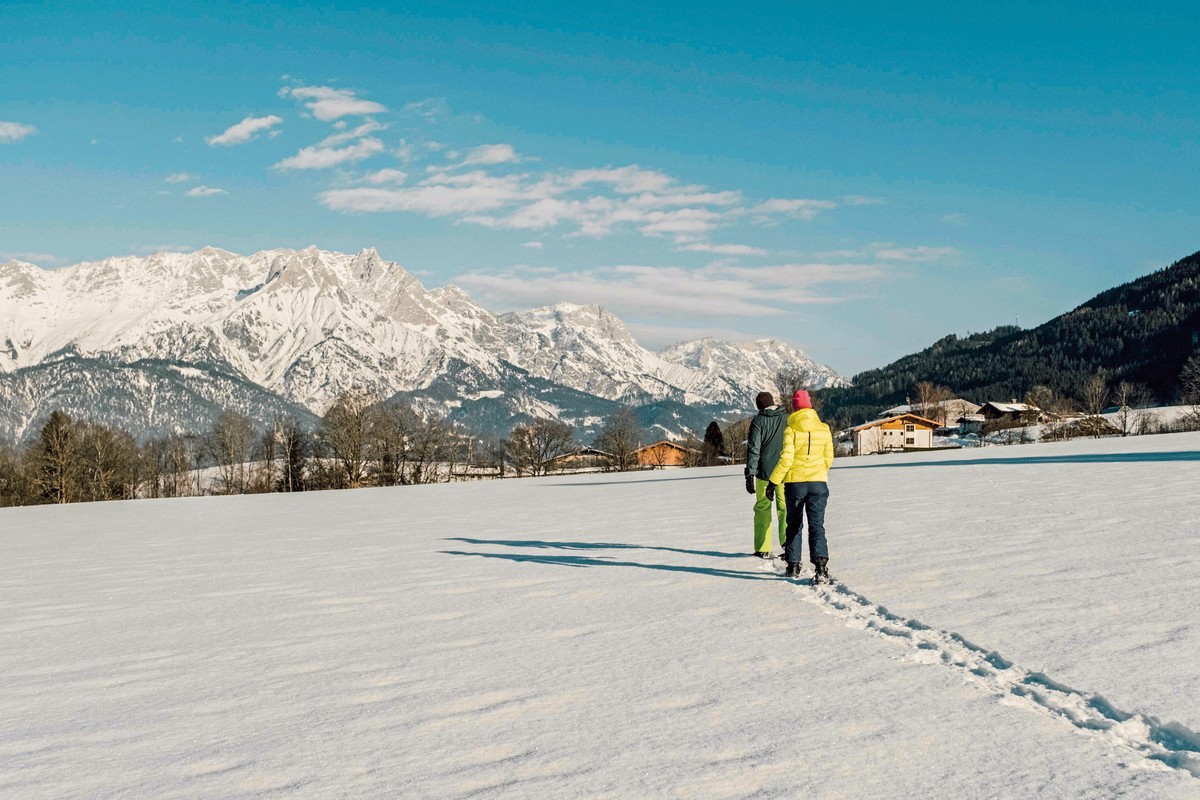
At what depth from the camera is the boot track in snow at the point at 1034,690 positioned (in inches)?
180

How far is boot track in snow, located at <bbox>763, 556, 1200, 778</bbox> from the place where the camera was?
180 inches

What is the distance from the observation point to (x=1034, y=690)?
18.1 feet

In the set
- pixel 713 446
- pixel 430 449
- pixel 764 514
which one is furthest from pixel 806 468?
pixel 713 446

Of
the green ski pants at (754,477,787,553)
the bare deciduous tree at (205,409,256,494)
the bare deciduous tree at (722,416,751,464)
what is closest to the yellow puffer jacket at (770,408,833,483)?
the green ski pants at (754,477,787,553)

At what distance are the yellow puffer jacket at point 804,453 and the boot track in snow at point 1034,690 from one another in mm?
2090

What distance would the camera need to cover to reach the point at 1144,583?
336 inches

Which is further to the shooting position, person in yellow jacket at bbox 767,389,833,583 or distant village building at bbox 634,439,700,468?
distant village building at bbox 634,439,700,468

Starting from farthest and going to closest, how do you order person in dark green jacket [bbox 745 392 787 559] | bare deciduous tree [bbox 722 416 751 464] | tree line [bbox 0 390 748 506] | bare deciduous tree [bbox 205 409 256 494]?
1. bare deciduous tree [bbox 722 416 751 464]
2. bare deciduous tree [bbox 205 409 256 494]
3. tree line [bbox 0 390 748 506]
4. person in dark green jacket [bbox 745 392 787 559]

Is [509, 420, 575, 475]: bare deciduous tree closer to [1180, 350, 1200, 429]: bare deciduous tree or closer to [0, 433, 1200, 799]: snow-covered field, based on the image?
[1180, 350, 1200, 429]: bare deciduous tree

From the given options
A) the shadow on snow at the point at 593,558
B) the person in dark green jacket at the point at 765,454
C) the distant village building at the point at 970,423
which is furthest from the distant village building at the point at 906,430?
the person in dark green jacket at the point at 765,454

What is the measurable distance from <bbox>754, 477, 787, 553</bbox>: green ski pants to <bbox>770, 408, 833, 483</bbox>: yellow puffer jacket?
158cm

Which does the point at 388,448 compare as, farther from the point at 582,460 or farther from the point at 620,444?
the point at 582,460

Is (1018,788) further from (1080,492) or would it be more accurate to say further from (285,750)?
(1080,492)

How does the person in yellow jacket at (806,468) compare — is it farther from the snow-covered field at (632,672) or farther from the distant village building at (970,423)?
the distant village building at (970,423)
